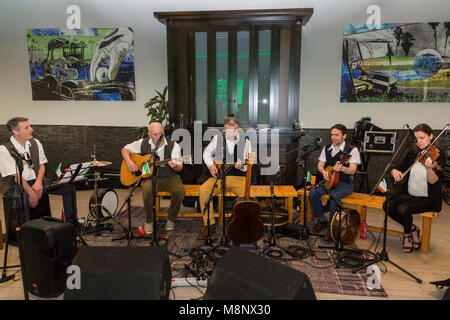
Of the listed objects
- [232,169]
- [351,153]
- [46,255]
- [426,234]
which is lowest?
[426,234]

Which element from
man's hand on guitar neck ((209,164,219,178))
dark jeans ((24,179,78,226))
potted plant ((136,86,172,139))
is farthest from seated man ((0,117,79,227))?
potted plant ((136,86,172,139))

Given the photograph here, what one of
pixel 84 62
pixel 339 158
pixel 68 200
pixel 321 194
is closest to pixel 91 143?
pixel 84 62

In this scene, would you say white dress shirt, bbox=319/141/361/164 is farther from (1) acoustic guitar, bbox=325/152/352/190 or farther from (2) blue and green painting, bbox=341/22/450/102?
(2) blue and green painting, bbox=341/22/450/102

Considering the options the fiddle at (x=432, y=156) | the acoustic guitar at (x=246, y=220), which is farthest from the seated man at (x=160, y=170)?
the fiddle at (x=432, y=156)

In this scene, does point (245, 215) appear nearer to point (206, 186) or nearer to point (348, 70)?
point (206, 186)

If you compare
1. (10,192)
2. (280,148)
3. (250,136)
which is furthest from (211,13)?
(10,192)

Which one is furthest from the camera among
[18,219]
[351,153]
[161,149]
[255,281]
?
[161,149]

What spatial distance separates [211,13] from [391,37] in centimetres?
314

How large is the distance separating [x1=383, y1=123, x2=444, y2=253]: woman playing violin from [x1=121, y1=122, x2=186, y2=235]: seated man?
2553 mm

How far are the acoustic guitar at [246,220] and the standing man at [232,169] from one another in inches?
22.3

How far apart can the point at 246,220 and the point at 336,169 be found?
1.28m

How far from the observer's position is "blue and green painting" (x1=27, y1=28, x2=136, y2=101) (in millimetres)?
6574

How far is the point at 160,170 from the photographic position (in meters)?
4.46

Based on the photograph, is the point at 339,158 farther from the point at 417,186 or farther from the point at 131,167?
the point at 131,167
